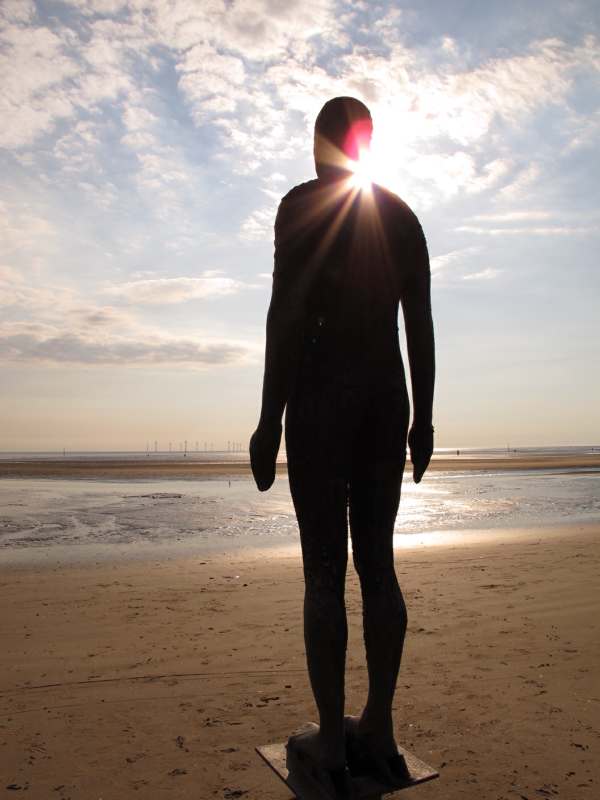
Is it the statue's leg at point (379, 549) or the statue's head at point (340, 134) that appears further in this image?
the statue's head at point (340, 134)

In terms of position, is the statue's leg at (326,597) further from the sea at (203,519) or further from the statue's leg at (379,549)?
the sea at (203,519)

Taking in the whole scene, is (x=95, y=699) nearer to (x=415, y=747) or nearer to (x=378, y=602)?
(x=415, y=747)

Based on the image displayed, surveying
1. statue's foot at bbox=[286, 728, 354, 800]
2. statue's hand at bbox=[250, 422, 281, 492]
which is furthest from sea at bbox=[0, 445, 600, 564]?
statue's hand at bbox=[250, 422, 281, 492]

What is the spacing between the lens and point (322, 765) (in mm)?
2475

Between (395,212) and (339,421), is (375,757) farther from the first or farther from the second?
(395,212)

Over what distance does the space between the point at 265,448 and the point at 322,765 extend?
1.28 meters

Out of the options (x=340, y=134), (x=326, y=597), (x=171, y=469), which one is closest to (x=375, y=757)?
(x=326, y=597)

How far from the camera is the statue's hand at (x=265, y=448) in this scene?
2.63 m

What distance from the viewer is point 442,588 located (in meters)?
6.90

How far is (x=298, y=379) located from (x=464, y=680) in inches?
107

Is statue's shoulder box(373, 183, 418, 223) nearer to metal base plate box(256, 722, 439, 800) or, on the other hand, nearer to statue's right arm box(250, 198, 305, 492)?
statue's right arm box(250, 198, 305, 492)

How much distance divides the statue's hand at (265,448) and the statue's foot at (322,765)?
42.6 inches

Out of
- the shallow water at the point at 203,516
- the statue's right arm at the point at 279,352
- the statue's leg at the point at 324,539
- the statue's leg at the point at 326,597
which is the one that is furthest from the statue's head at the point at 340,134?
the shallow water at the point at 203,516

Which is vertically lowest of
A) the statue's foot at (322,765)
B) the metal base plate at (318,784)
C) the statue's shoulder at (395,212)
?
the metal base plate at (318,784)
